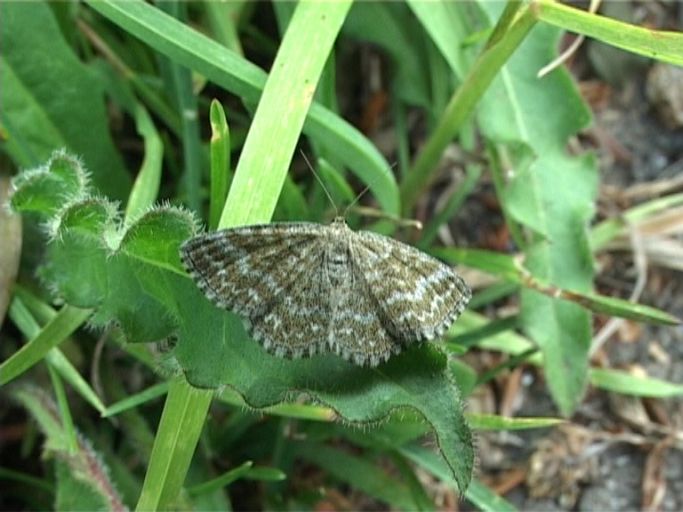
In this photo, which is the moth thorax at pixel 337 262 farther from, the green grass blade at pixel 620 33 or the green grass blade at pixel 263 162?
the green grass blade at pixel 620 33

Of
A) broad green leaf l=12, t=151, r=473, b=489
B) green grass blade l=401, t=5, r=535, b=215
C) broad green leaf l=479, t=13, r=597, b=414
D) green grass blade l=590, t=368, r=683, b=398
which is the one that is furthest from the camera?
green grass blade l=590, t=368, r=683, b=398

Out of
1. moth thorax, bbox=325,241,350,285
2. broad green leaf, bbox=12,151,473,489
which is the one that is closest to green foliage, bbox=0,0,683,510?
broad green leaf, bbox=12,151,473,489

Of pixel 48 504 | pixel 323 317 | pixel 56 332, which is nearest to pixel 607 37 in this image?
pixel 323 317

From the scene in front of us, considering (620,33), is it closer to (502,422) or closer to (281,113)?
(281,113)

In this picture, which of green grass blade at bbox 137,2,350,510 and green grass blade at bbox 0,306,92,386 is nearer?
green grass blade at bbox 137,2,350,510

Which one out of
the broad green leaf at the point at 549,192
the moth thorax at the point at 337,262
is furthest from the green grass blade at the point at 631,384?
the moth thorax at the point at 337,262

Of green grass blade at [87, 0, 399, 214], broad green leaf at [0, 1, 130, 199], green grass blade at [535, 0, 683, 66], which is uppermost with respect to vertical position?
green grass blade at [535, 0, 683, 66]

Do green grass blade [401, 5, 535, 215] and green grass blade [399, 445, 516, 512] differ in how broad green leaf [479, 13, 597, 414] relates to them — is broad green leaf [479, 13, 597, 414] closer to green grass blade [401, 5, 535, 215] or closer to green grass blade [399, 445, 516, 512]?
green grass blade [401, 5, 535, 215]

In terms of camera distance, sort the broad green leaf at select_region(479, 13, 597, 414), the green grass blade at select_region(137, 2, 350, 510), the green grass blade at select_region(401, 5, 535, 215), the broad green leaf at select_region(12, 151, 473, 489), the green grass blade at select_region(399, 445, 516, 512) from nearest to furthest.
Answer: the broad green leaf at select_region(12, 151, 473, 489)
the green grass blade at select_region(137, 2, 350, 510)
the green grass blade at select_region(401, 5, 535, 215)
the green grass blade at select_region(399, 445, 516, 512)
the broad green leaf at select_region(479, 13, 597, 414)

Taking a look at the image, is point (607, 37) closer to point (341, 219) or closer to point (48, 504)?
point (341, 219)
